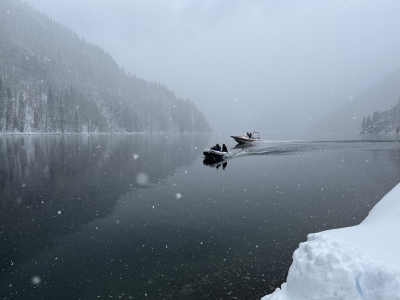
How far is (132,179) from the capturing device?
20562 millimetres

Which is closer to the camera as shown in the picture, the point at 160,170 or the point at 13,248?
the point at 13,248

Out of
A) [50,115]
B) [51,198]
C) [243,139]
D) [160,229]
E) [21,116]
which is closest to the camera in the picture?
[160,229]

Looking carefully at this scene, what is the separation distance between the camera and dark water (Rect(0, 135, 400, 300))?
22.8ft

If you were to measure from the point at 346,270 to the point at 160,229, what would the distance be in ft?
25.6

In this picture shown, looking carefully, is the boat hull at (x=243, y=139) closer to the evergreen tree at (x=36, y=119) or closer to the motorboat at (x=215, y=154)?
the motorboat at (x=215, y=154)

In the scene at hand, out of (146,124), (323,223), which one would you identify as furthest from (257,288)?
(146,124)

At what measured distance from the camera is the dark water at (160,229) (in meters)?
6.96

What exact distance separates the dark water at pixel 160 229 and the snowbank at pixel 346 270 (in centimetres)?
192

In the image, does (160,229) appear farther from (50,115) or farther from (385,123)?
(385,123)

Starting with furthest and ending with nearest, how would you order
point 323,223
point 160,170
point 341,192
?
point 160,170, point 341,192, point 323,223

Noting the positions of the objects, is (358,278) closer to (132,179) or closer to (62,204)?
(62,204)

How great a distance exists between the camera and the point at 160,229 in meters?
10.6

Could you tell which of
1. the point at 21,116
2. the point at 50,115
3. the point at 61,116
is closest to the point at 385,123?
the point at 61,116

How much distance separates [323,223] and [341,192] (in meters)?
7.06
